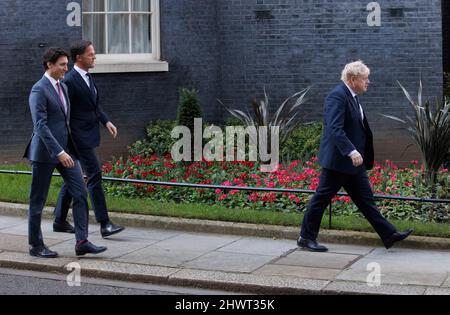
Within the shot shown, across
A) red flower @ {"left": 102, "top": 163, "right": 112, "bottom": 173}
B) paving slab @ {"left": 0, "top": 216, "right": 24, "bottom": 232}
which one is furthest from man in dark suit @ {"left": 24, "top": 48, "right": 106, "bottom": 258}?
red flower @ {"left": 102, "top": 163, "right": 112, "bottom": 173}

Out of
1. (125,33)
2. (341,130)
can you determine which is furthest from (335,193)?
(125,33)

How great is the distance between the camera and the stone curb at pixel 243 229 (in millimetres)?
8688

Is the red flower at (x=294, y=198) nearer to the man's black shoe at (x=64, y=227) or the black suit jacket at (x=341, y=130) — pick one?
the black suit jacket at (x=341, y=130)

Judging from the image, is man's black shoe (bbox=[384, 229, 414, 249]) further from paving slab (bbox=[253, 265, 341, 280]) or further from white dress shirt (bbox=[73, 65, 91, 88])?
white dress shirt (bbox=[73, 65, 91, 88])

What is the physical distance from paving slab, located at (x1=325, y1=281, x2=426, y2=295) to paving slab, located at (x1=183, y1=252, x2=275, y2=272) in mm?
925

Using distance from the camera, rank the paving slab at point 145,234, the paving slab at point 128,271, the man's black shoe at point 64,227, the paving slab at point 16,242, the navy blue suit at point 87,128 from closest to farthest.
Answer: the paving slab at point 128,271 → the paving slab at point 16,242 → the navy blue suit at point 87,128 → the paving slab at point 145,234 → the man's black shoe at point 64,227

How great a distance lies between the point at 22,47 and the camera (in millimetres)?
13594

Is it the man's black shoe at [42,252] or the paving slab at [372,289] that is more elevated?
the man's black shoe at [42,252]

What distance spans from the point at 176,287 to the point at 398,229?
8.62ft

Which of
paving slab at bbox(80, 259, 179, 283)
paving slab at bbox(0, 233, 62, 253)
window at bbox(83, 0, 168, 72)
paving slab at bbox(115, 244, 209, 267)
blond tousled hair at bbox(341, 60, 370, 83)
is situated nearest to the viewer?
paving slab at bbox(80, 259, 179, 283)

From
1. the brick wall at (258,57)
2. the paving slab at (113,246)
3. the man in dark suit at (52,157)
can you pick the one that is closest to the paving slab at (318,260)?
the paving slab at (113,246)

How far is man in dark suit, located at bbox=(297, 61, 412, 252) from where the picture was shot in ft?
27.2

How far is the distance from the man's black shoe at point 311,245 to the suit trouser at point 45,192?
2.04m
